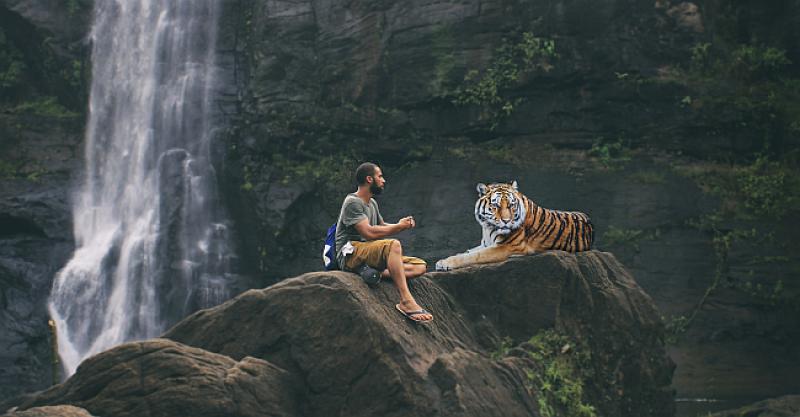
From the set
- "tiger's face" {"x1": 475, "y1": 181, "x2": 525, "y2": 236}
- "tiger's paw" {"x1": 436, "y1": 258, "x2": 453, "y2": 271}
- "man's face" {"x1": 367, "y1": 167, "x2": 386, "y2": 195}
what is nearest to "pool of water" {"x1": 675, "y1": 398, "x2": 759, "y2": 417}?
"tiger's face" {"x1": 475, "y1": 181, "x2": 525, "y2": 236}

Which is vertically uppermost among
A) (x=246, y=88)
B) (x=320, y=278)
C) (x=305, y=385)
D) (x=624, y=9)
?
(x=624, y=9)

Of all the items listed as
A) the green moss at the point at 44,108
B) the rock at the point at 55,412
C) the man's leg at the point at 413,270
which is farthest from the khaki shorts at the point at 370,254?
the green moss at the point at 44,108

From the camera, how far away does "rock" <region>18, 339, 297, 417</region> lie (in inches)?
381

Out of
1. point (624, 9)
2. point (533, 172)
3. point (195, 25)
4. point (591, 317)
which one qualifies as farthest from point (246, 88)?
point (591, 317)

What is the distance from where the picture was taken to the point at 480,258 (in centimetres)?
1212

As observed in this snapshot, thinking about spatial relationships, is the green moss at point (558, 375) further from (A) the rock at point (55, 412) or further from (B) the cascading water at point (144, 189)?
(B) the cascading water at point (144, 189)

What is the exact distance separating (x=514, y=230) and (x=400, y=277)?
2.10 m

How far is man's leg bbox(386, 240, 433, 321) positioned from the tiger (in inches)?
57.6

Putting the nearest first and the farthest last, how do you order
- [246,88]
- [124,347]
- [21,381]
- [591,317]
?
[124,347], [591,317], [21,381], [246,88]

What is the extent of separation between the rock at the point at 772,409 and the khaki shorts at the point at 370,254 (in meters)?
6.72

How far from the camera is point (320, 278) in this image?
1042 cm

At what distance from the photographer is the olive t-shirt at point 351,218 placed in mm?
10594

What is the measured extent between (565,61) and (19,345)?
397 inches

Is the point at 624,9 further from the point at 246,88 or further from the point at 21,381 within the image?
the point at 21,381
